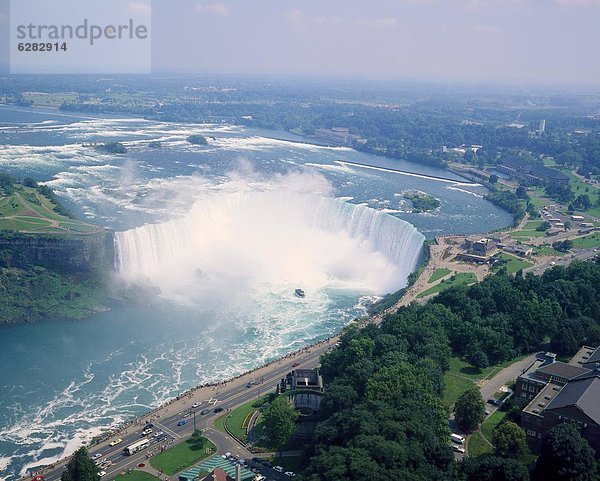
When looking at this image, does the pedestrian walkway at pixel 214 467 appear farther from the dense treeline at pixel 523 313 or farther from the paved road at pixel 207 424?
the dense treeline at pixel 523 313

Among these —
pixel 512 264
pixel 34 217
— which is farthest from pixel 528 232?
pixel 34 217

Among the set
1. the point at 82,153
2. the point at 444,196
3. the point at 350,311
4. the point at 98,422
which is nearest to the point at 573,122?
the point at 444,196

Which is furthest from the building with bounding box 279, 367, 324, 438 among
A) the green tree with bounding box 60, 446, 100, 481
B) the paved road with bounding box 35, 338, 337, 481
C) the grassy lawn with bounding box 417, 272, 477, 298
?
the grassy lawn with bounding box 417, 272, 477, 298

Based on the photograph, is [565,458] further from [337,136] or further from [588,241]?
[337,136]

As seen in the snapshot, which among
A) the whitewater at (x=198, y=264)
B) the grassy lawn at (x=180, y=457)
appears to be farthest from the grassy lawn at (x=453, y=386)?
the grassy lawn at (x=180, y=457)

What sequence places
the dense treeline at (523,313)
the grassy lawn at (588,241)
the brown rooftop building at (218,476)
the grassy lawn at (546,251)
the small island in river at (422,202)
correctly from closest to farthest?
the brown rooftop building at (218,476) → the dense treeline at (523,313) → the grassy lawn at (546,251) → the grassy lawn at (588,241) → the small island in river at (422,202)

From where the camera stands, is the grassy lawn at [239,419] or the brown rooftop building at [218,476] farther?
the grassy lawn at [239,419]
